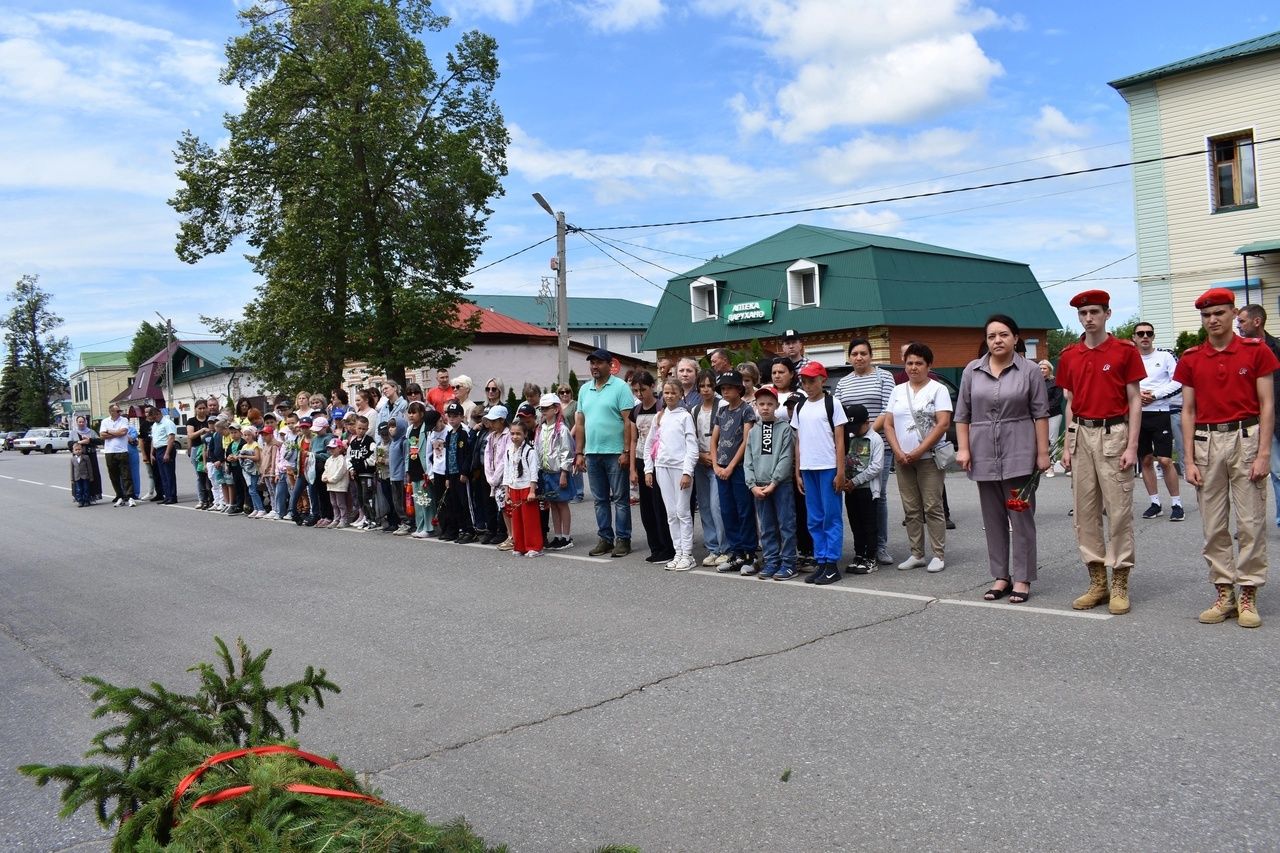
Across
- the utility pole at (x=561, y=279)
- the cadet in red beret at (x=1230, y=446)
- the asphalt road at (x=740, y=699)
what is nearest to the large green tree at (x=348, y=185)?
the utility pole at (x=561, y=279)

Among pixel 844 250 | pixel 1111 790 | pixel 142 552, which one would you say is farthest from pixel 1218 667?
pixel 844 250

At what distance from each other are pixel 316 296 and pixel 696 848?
31.3m

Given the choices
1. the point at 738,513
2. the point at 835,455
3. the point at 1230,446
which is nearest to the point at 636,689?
the point at 835,455

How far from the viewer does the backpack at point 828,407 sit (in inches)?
335

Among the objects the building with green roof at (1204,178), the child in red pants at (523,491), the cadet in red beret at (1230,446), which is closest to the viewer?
the cadet in red beret at (1230,446)

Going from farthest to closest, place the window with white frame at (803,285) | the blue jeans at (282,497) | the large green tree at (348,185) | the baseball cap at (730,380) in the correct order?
the window with white frame at (803,285) < the large green tree at (348,185) < the blue jeans at (282,497) < the baseball cap at (730,380)

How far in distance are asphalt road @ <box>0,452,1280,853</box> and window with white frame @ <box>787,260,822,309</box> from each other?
101 feet

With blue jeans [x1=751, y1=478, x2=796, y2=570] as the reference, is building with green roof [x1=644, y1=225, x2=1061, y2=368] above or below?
above

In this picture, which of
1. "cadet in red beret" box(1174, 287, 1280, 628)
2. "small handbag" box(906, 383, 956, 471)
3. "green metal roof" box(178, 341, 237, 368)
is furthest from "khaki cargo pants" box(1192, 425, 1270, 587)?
"green metal roof" box(178, 341, 237, 368)

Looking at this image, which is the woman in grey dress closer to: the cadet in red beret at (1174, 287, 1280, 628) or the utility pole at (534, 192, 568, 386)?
the cadet in red beret at (1174, 287, 1280, 628)

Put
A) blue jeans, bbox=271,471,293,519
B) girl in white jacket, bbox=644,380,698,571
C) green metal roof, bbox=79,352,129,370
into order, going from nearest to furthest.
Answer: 1. girl in white jacket, bbox=644,380,698,571
2. blue jeans, bbox=271,471,293,519
3. green metal roof, bbox=79,352,129,370

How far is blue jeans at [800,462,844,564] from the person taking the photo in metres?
8.38

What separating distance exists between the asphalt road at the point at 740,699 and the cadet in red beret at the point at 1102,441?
1.21 ft

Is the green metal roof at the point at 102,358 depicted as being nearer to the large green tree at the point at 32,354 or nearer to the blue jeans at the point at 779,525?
the large green tree at the point at 32,354
